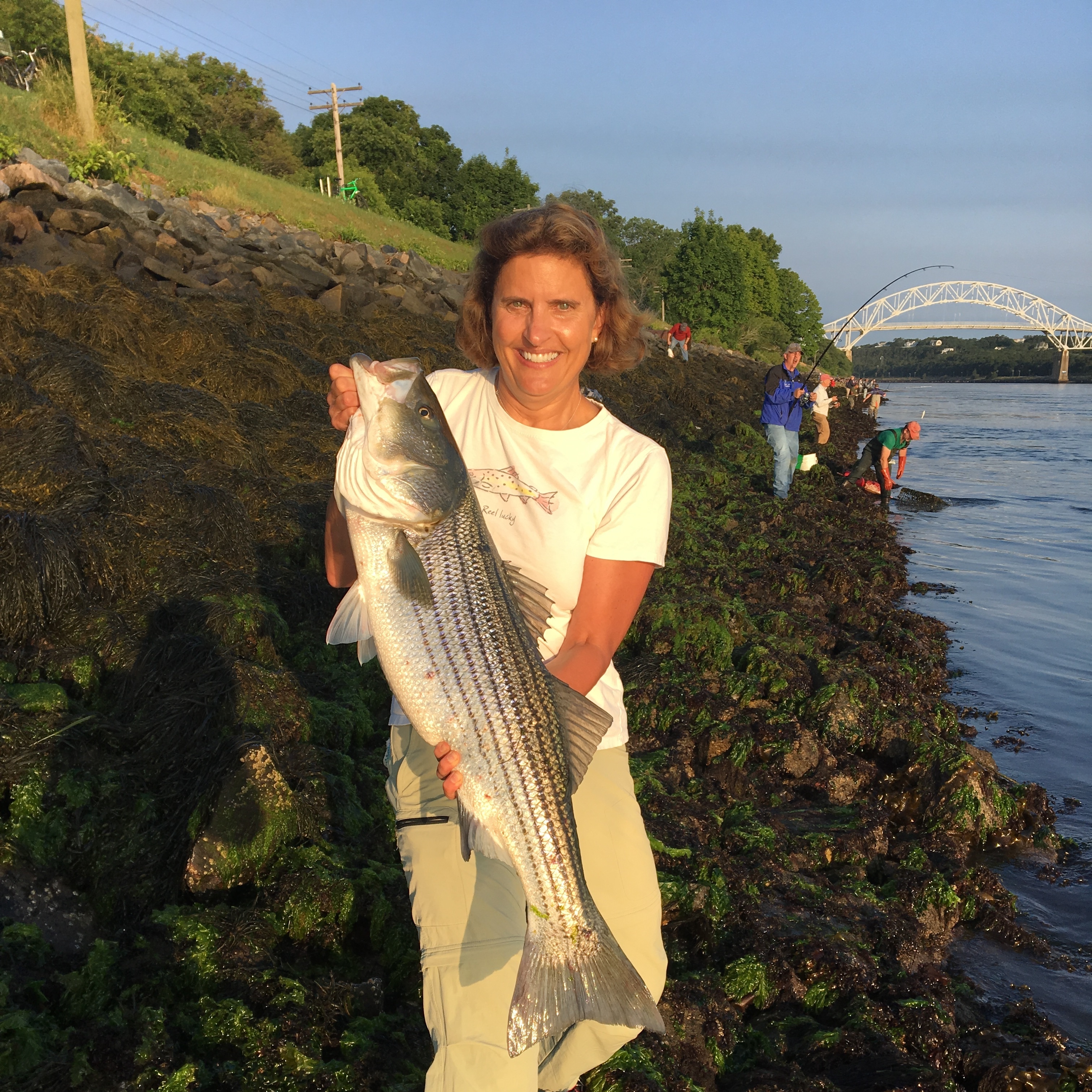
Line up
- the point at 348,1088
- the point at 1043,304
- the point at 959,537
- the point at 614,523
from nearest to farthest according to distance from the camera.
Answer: the point at 348,1088 → the point at 614,523 → the point at 959,537 → the point at 1043,304

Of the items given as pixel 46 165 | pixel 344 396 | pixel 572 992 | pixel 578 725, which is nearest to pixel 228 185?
pixel 46 165

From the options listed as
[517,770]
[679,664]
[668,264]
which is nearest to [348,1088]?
[517,770]

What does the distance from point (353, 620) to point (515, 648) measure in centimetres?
67

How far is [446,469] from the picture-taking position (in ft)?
11.1

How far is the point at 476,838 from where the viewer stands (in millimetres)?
3143

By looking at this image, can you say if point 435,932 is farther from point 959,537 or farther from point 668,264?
point 668,264

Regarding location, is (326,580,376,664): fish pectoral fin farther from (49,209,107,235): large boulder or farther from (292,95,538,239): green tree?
(292,95,538,239): green tree

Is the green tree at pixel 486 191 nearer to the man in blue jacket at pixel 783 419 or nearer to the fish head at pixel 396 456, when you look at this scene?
the man in blue jacket at pixel 783 419

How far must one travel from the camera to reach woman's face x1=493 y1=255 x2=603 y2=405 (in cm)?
392

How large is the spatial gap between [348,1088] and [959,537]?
58.6ft

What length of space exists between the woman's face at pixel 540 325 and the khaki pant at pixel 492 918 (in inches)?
67.1

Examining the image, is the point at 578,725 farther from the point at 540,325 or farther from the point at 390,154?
the point at 390,154

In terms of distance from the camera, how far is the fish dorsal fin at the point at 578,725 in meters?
3.31

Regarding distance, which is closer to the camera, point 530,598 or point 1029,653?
point 530,598
